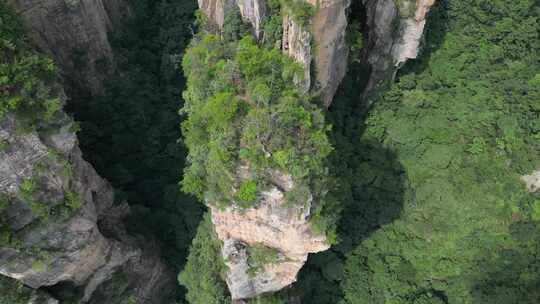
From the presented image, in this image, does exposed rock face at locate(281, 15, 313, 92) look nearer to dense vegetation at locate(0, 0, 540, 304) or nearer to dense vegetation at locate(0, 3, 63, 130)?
dense vegetation at locate(0, 0, 540, 304)

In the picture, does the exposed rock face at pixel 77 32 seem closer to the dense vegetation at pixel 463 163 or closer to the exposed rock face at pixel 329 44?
the exposed rock face at pixel 329 44

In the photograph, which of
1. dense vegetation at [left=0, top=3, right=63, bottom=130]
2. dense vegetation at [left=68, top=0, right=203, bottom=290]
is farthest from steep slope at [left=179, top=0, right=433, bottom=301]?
dense vegetation at [left=0, top=3, right=63, bottom=130]

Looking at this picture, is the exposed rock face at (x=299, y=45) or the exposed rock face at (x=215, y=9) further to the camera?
the exposed rock face at (x=215, y=9)

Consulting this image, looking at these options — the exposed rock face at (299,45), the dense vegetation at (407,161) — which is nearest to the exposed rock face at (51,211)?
the dense vegetation at (407,161)

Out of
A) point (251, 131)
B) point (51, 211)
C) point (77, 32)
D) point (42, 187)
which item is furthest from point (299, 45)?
point (51, 211)

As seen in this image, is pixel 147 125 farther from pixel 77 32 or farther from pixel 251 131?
pixel 251 131

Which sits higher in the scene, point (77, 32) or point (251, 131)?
point (77, 32)

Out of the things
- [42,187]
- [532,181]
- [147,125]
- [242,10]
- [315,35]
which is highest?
[242,10]
